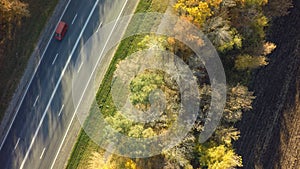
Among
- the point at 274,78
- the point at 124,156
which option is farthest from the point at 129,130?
the point at 274,78

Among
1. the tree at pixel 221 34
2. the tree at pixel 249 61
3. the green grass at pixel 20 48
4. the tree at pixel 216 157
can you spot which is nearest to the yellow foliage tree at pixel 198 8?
the tree at pixel 221 34

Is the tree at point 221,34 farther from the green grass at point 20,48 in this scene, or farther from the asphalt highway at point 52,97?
the green grass at point 20,48

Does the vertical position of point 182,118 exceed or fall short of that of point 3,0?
it falls short

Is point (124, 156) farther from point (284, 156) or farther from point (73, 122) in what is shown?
point (284, 156)

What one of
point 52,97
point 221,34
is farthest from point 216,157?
point 52,97

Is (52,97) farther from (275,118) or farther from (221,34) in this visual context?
(275,118)

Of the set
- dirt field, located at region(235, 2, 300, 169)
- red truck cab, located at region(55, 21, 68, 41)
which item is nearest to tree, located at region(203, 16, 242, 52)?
dirt field, located at region(235, 2, 300, 169)

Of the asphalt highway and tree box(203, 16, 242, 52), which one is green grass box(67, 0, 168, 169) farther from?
tree box(203, 16, 242, 52)
